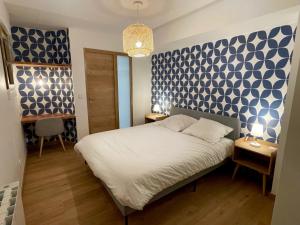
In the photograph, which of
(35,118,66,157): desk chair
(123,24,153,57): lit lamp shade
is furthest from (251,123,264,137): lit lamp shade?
(35,118,66,157): desk chair

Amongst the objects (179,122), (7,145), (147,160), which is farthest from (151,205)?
(7,145)

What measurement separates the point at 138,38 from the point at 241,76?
69.2 inches

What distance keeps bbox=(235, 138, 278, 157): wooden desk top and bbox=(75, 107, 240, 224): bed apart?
0.17 metres

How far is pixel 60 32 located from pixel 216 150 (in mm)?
3830

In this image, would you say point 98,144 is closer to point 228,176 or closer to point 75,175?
point 75,175

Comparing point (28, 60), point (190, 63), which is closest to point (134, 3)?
point (190, 63)

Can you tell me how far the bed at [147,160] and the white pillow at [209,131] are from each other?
0.30ft

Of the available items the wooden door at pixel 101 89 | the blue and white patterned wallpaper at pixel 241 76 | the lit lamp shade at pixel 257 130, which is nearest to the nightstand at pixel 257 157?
the lit lamp shade at pixel 257 130

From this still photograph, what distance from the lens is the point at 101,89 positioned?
3.95m

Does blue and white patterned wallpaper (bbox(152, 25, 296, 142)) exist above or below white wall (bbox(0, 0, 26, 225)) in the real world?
above

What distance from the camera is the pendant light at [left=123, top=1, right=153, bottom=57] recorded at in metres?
2.10

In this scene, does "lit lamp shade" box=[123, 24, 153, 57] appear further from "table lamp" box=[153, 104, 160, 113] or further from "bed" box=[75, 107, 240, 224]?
"table lamp" box=[153, 104, 160, 113]

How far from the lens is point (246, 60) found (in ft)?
8.50

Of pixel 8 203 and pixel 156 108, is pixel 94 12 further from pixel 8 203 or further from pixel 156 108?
pixel 8 203
